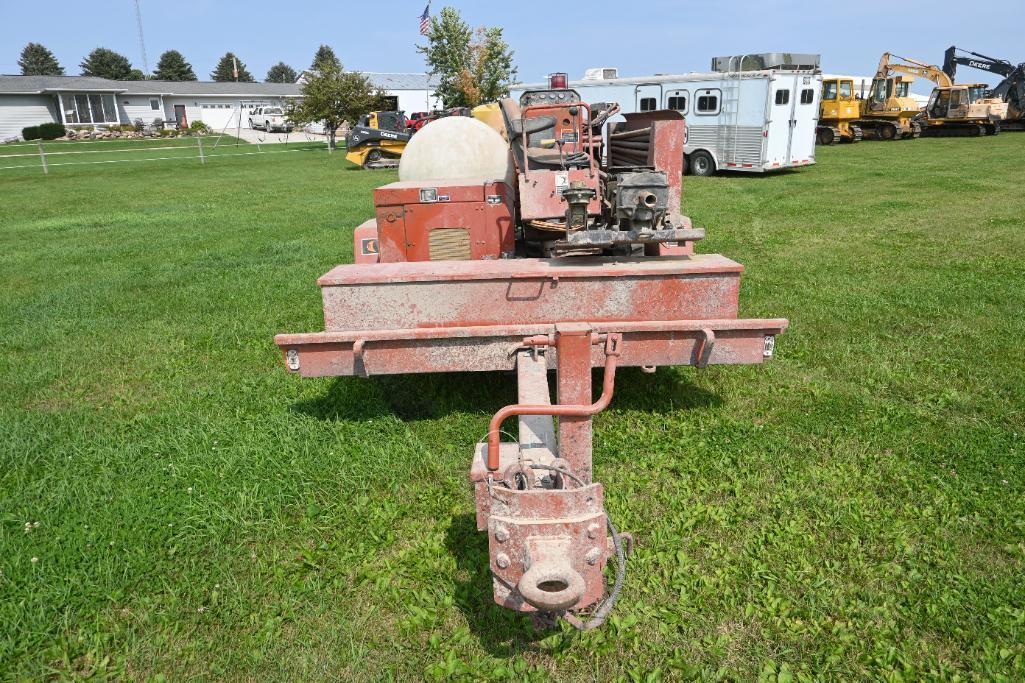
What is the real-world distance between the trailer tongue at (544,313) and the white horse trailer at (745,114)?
15947 mm

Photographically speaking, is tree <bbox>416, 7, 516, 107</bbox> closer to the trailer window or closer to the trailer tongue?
the trailer window

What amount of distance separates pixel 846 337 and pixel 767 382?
4.36 ft

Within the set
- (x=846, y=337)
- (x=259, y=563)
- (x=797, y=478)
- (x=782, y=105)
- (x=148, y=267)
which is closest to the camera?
(x=259, y=563)

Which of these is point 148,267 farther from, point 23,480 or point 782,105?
point 782,105

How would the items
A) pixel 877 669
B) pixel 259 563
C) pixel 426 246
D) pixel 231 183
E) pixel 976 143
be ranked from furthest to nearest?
pixel 976 143, pixel 231 183, pixel 426 246, pixel 259 563, pixel 877 669

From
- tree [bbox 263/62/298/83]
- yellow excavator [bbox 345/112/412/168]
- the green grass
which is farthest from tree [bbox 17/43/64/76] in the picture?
yellow excavator [bbox 345/112/412/168]

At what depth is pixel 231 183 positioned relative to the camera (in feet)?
71.4

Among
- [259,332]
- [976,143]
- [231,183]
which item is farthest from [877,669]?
[976,143]

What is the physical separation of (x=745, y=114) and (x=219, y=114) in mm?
62614

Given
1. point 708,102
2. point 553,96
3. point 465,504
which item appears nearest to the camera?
point 465,504

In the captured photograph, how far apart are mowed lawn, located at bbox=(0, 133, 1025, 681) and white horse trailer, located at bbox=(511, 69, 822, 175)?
13.3m

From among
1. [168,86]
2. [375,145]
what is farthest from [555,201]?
[168,86]

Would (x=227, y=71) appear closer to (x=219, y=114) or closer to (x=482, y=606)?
(x=219, y=114)

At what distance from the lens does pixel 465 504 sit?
3.70 metres
